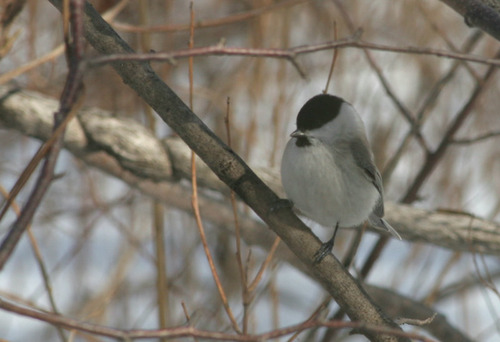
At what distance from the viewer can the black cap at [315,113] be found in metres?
1.38

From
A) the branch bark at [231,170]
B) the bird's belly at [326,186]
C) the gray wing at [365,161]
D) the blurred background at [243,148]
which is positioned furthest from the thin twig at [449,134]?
the branch bark at [231,170]

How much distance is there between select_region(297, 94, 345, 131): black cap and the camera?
1.38 metres

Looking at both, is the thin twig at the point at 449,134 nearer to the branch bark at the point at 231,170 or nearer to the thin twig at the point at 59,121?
the branch bark at the point at 231,170

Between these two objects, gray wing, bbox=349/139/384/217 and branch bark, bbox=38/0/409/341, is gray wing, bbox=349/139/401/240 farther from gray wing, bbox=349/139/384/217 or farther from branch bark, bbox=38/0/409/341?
branch bark, bbox=38/0/409/341

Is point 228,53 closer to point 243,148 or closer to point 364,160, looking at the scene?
point 364,160

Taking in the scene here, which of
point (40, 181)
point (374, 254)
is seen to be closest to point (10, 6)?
point (40, 181)

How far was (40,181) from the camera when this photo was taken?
1.98 ft

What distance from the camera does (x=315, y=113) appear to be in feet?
4.54

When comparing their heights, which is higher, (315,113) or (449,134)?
(449,134)

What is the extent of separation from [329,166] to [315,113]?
0.14m

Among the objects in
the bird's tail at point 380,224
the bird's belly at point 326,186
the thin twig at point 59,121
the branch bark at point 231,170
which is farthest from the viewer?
the bird's tail at point 380,224

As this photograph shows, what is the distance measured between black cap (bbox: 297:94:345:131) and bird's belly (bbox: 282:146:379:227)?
0.07 meters

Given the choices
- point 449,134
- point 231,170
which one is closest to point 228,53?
point 231,170

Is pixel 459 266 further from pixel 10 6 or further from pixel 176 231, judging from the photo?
pixel 10 6
